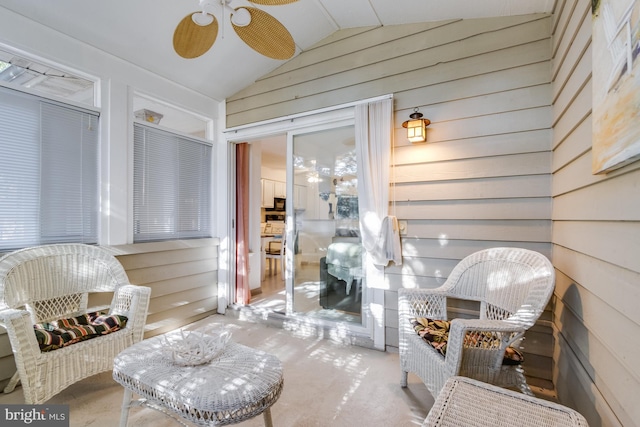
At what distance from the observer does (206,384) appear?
136 centimetres

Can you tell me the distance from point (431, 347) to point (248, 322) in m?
2.38

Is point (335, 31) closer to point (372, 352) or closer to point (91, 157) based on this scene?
point (91, 157)

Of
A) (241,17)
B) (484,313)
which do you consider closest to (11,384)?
(241,17)

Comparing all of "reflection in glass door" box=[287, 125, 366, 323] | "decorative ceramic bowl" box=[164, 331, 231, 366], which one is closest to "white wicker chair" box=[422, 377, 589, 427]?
"decorative ceramic bowl" box=[164, 331, 231, 366]

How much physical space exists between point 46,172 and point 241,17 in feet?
6.84

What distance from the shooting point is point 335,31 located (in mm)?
3125

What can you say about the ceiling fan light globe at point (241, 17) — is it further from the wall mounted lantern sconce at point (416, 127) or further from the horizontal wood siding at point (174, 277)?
the horizontal wood siding at point (174, 277)

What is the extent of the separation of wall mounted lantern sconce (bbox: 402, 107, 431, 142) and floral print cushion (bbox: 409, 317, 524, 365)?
1460 mm

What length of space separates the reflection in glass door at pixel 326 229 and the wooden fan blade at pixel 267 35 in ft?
4.30

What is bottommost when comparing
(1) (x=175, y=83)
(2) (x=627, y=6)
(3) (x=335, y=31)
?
(2) (x=627, y=6)

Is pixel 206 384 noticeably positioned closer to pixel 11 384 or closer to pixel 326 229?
pixel 11 384

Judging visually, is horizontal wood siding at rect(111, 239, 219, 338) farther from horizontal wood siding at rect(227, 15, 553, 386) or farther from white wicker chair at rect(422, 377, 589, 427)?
white wicker chair at rect(422, 377, 589, 427)

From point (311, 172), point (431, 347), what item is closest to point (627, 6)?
point (431, 347)

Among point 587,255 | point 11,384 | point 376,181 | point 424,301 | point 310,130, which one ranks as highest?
point 310,130
